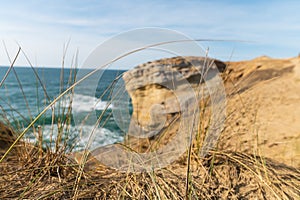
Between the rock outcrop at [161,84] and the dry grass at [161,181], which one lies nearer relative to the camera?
the dry grass at [161,181]

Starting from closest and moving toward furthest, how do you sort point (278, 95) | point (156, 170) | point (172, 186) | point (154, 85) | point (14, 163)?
point (172, 186)
point (156, 170)
point (14, 163)
point (278, 95)
point (154, 85)

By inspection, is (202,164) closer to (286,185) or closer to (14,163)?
(286,185)

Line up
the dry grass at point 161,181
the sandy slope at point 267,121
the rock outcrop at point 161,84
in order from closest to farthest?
1. the dry grass at point 161,181
2. the sandy slope at point 267,121
3. the rock outcrop at point 161,84

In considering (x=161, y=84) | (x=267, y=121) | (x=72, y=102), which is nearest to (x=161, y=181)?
(x=72, y=102)

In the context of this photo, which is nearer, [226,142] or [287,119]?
[226,142]

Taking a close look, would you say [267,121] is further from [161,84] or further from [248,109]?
[161,84]

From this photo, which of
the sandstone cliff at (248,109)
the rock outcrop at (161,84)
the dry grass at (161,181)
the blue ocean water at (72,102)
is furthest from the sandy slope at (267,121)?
the rock outcrop at (161,84)

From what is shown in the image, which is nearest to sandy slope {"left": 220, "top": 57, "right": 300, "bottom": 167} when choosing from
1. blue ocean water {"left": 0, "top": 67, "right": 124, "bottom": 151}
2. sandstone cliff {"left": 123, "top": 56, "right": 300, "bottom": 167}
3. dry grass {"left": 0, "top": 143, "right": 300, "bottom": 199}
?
sandstone cliff {"left": 123, "top": 56, "right": 300, "bottom": 167}

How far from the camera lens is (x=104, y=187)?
2.95 feet

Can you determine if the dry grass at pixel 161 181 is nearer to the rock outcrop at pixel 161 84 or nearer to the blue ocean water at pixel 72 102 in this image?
the blue ocean water at pixel 72 102

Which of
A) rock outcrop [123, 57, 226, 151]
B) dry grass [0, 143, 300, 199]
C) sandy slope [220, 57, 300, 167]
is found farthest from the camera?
rock outcrop [123, 57, 226, 151]

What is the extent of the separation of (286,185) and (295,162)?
0.54 m

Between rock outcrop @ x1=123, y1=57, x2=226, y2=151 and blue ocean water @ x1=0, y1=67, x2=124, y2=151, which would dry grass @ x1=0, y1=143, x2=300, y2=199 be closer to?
blue ocean water @ x1=0, y1=67, x2=124, y2=151

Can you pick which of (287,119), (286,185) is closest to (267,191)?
(286,185)
